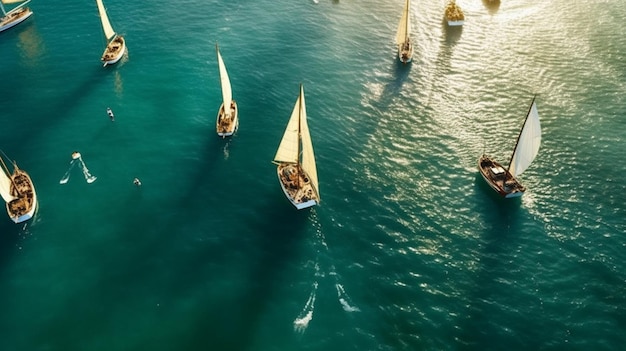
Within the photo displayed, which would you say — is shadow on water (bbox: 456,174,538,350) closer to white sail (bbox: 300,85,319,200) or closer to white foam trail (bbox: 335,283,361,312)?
white foam trail (bbox: 335,283,361,312)

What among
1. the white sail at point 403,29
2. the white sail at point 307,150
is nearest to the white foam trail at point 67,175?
the white sail at point 307,150

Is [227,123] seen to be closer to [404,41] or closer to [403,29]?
[404,41]

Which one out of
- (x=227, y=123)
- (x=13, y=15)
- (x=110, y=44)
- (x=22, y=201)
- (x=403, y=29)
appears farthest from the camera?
(x=13, y=15)

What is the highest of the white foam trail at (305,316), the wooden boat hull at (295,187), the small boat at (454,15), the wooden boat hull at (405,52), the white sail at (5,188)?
the small boat at (454,15)

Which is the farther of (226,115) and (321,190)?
(226,115)

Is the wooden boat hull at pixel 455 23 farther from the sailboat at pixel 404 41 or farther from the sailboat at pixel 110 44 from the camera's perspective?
the sailboat at pixel 110 44

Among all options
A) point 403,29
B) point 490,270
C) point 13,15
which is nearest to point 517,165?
point 490,270

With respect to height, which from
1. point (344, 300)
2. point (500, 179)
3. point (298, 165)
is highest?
point (500, 179)

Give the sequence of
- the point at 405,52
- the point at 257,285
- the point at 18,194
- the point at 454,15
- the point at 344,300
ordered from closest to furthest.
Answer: the point at 344,300 < the point at 257,285 < the point at 18,194 < the point at 405,52 < the point at 454,15
